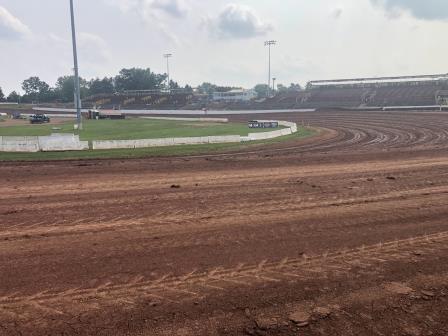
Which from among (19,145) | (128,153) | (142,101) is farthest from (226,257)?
(142,101)

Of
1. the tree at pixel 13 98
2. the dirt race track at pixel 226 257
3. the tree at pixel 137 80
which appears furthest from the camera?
the tree at pixel 137 80

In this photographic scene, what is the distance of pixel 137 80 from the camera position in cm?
17000

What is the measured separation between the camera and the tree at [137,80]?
16938 centimetres

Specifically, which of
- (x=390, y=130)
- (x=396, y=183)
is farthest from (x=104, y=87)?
(x=396, y=183)

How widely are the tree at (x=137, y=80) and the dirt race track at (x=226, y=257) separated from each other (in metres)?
161

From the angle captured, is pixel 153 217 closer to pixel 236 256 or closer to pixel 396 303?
pixel 236 256

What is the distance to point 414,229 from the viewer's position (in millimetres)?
8539

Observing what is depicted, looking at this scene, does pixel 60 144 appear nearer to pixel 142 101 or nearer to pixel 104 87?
pixel 142 101

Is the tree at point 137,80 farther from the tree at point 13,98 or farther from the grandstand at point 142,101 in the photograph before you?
the tree at point 13,98

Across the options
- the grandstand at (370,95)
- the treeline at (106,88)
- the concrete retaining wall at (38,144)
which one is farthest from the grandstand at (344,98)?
the concrete retaining wall at (38,144)

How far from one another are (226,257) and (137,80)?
170 m

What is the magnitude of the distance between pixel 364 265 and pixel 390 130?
3642 centimetres

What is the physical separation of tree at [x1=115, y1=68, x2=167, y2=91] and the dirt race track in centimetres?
16122

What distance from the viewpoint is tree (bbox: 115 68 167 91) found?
16938cm
